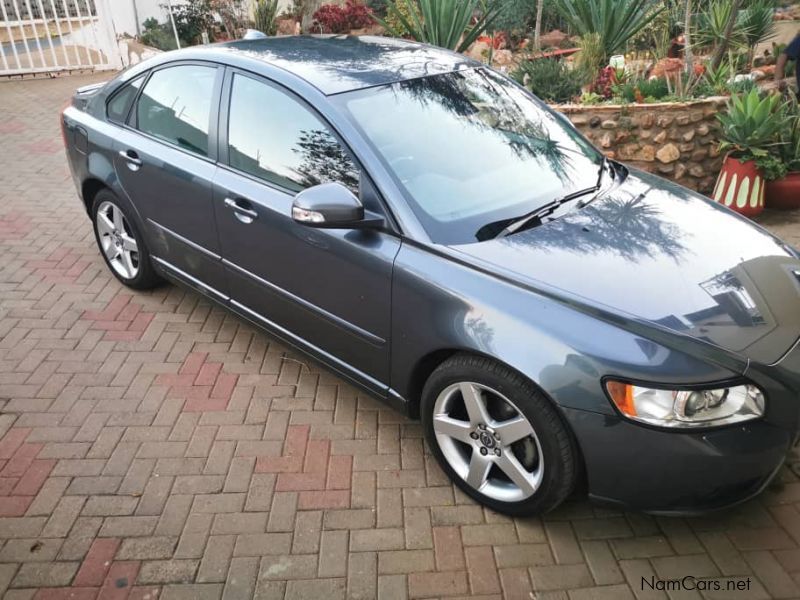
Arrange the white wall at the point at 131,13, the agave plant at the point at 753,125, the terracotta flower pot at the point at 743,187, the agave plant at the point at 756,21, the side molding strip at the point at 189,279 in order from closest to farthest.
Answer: the side molding strip at the point at 189,279 → the agave plant at the point at 753,125 → the terracotta flower pot at the point at 743,187 → the agave plant at the point at 756,21 → the white wall at the point at 131,13

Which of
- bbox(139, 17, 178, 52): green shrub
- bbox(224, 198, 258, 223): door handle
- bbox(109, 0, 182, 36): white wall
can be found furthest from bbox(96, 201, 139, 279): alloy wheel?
bbox(109, 0, 182, 36): white wall

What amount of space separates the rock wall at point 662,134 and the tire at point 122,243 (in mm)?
3655

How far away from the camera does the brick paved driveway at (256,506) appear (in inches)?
97.4

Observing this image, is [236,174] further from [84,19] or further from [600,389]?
[84,19]

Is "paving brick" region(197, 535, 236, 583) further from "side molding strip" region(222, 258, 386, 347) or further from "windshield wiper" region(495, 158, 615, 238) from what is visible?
"windshield wiper" region(495, 158, 615, 238)

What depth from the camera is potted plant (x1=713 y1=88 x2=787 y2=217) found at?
5125 mm

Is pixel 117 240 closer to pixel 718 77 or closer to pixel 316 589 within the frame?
pixel 316 589

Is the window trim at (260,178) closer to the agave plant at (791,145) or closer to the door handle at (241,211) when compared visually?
the door handle at (241,211)

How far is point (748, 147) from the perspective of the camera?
5.25 meters

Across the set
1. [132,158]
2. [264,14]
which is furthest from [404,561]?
[264,14]

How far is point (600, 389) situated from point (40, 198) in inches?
230

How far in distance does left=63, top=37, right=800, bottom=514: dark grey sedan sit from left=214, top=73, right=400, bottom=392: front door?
0.03ft

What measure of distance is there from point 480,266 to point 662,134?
12.6 feet

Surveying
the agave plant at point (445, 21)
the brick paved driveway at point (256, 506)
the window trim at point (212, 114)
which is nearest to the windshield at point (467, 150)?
the window trim at point (212, 114)
